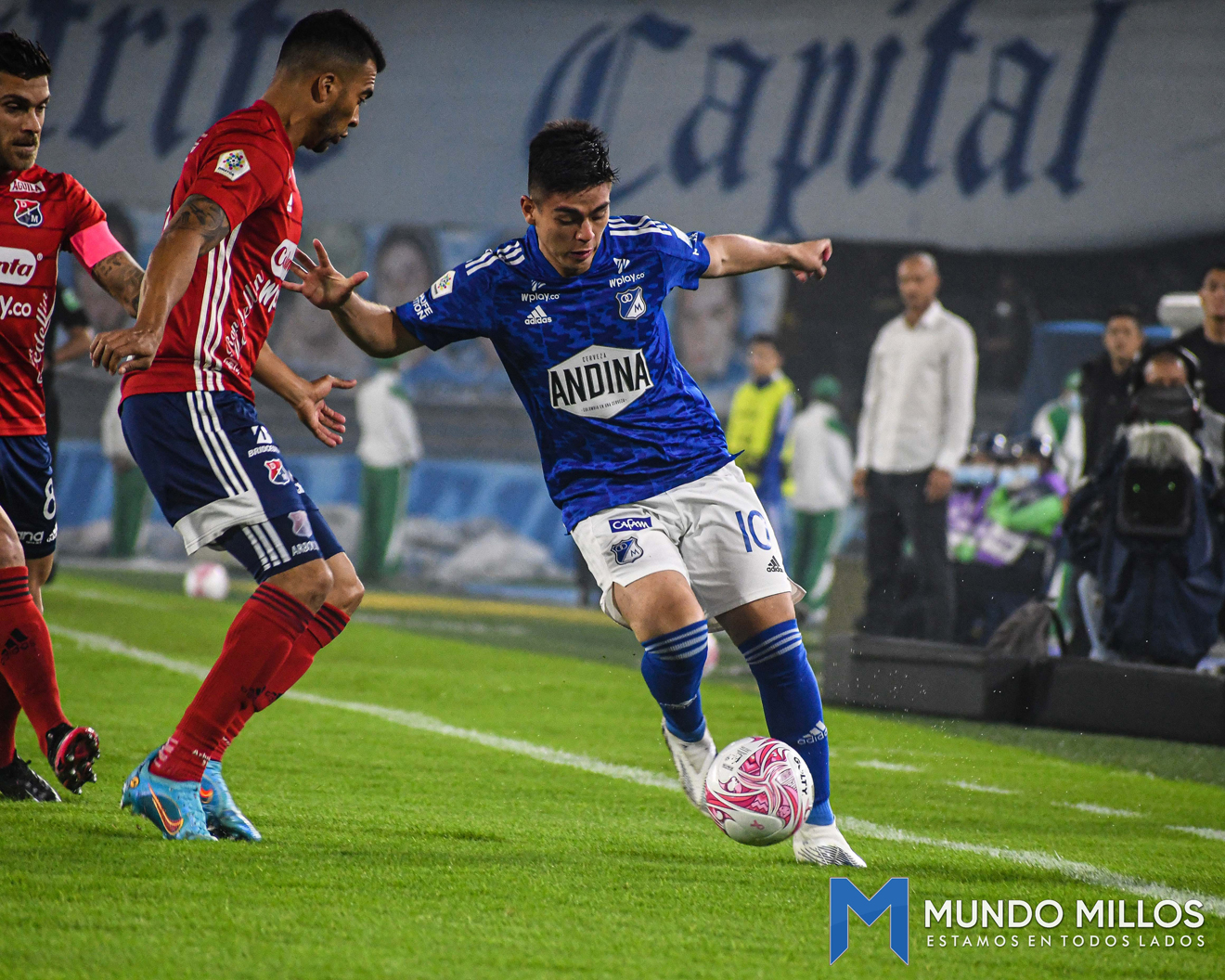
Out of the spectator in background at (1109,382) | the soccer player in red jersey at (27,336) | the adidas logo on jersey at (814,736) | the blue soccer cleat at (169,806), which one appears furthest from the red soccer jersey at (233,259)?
the spectator in background at (1109,382)

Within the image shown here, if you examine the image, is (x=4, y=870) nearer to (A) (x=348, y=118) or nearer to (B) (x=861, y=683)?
(A) (x=348, y=118)

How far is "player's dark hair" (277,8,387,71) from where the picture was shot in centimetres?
414

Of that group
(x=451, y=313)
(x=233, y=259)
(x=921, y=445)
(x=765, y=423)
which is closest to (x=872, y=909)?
(x=451, y=313)

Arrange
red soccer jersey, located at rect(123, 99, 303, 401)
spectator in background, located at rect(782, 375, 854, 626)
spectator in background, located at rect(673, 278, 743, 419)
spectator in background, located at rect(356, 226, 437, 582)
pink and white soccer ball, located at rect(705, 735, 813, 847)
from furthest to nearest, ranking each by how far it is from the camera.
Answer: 1. spectator in background, located at rect(673, 278, 743, 419)
2. spectator in background, located at rect(356, 226, 437, 582)
3. spectator in background, located at rect(782, 375, 854, 626)
4. red soccer jersey, located at rect(123, 99, 303, 401)
5. pink and white soccer ball, located at rect(705, 735, 813, 847)

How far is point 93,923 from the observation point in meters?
3.09

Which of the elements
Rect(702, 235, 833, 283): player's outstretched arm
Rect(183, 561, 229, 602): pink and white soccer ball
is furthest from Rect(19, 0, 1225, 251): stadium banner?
Rect(702, 235, 833, 283): player's outstretched arm

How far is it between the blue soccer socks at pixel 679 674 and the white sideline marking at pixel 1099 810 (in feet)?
5.51

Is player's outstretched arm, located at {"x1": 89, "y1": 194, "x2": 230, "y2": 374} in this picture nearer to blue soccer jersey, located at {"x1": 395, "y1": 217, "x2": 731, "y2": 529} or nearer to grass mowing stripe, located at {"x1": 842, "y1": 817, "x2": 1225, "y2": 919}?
blue soccer jersey, located at {"x1": 395, "y1": 217, "x2": 731, "y2": 529}

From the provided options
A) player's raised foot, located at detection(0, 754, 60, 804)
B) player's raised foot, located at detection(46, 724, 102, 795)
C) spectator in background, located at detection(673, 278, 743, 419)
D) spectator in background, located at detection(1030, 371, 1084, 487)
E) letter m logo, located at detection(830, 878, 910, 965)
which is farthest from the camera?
spectator in background, located at detection(673, 278, 743, 419)

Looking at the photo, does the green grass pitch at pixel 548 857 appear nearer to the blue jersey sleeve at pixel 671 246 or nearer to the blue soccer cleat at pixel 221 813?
the blue soccer cleat at pixel 221 813

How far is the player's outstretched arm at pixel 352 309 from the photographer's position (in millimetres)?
4223

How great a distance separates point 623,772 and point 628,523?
195cm

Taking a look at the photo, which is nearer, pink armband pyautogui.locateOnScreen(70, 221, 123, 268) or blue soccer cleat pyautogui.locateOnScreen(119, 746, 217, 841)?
blue soccer cleat pyautogui.locateOnScreen(119, 746, 217, 841)

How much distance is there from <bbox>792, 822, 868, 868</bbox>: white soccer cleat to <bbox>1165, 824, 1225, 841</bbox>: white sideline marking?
4.93 ft
